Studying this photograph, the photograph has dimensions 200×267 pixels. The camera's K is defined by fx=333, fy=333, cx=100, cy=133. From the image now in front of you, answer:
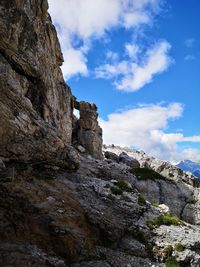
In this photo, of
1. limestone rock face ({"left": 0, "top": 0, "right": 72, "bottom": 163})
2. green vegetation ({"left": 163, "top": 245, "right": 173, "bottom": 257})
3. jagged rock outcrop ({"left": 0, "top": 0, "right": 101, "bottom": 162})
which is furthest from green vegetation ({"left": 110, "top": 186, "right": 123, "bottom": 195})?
green vegetation ({"left": 163, "top": 245, "right": 173, "bottom": 257})

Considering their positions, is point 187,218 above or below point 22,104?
below

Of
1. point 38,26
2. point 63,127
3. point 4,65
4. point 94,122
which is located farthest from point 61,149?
point 94,122

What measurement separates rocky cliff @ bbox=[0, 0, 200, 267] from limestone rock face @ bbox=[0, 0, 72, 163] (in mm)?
111

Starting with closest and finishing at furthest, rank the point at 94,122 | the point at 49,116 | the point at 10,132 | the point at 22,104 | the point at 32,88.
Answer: the point at 10,132
the point at 22,104
the point at 32,88
the point at 49,116
the point at 94,122

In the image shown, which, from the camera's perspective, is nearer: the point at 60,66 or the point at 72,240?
the point at 72,240

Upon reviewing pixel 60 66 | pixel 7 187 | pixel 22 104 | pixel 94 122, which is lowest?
pixel 7 187

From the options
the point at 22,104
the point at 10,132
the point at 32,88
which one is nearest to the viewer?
the point at 10,132

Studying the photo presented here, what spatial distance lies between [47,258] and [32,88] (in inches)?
1174

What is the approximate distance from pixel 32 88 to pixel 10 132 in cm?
1719

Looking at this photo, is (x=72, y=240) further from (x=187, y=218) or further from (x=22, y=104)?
(x=187, y=218)

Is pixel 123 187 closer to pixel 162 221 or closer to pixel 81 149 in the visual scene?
pixel 162 221

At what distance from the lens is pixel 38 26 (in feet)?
160

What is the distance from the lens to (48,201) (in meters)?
29.5

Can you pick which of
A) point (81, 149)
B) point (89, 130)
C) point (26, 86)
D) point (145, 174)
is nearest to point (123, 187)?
point (26, 86)
